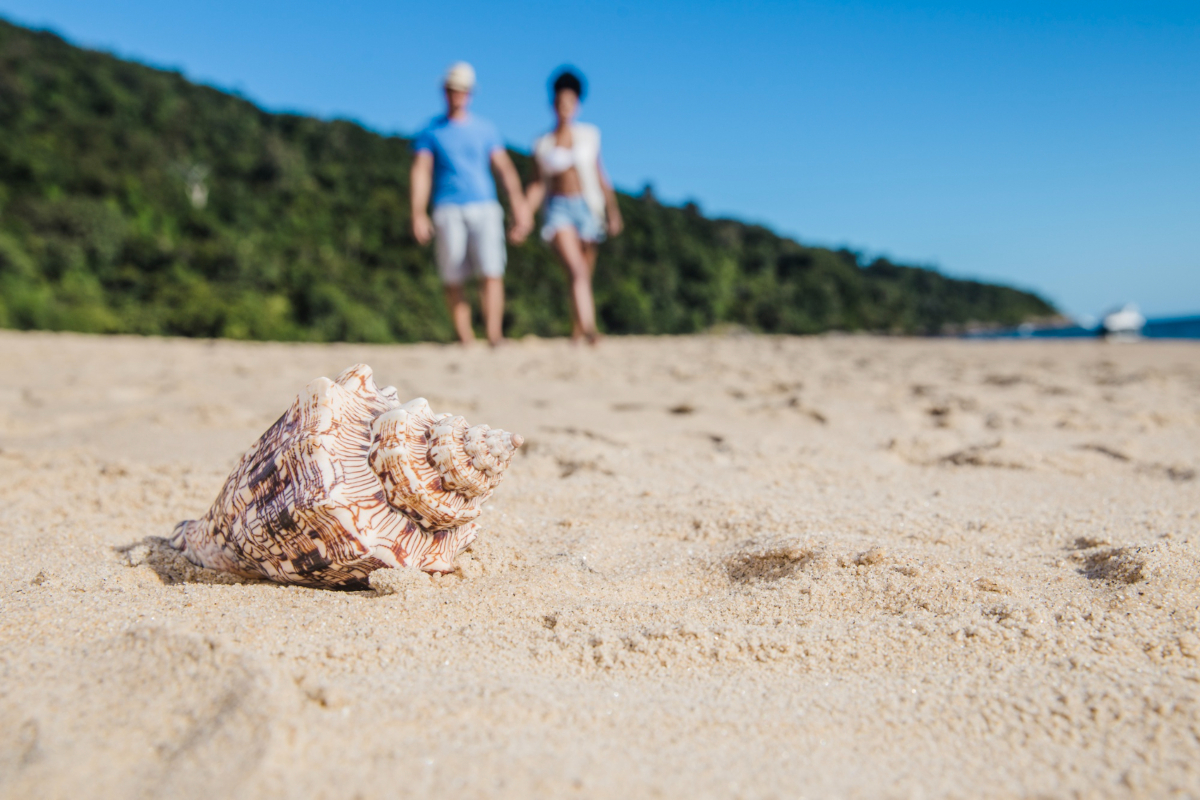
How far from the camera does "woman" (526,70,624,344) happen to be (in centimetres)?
615

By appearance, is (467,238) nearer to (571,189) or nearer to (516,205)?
(516,205)

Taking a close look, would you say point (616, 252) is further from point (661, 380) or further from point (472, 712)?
point (472, 712)

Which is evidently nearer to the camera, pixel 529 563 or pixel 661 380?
pixel 529 563

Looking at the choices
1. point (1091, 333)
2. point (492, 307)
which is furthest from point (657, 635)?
point (1091, 333)

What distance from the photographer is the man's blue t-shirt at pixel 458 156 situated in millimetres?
5750

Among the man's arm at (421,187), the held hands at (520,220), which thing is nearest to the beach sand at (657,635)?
the man's arm at (421,187)

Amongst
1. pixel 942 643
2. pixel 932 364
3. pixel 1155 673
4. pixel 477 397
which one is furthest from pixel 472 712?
pixel 932 364

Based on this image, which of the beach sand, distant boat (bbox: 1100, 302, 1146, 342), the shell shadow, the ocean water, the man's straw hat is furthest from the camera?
the ocean water

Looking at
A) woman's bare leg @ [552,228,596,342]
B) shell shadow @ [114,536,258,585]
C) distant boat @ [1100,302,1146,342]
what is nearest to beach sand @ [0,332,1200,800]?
shell shadow @ [114,536,258,585]

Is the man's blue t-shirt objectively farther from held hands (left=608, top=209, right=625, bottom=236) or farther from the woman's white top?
held hands (left=608, top=209, right=625, bottom=236)

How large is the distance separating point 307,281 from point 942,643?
95.0ft

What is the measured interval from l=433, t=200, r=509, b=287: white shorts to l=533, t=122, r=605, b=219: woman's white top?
627mm

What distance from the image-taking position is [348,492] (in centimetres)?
138

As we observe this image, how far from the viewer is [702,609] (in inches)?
54.8
